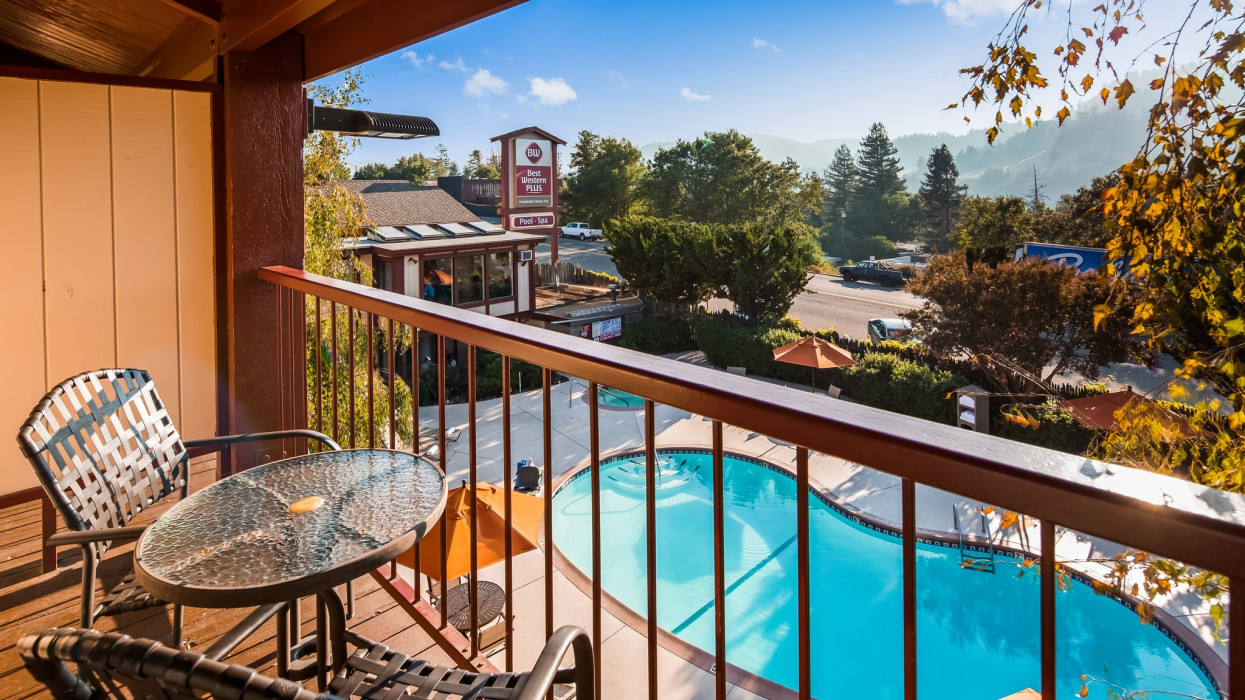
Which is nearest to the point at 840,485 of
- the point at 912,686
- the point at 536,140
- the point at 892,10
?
the point at 912,686

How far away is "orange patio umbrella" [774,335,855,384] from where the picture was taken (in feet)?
44.2

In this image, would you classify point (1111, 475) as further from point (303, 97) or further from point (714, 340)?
point (714, 340)

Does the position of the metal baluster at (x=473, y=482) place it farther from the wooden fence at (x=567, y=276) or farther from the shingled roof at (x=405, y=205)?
the wooden fence at (x=567, y=276)

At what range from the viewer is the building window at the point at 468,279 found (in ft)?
58.8

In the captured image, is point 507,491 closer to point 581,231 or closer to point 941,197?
point 581,231

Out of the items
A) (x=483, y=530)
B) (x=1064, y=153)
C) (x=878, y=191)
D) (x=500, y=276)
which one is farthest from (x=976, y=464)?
(x=1064, y=153)

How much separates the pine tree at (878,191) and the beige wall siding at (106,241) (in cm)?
5006

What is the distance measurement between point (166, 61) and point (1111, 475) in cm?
457

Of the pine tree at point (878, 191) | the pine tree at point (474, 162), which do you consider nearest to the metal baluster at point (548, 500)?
the pine tree at point (878, 191)

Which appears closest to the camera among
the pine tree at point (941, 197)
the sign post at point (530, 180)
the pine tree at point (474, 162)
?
the sign post at point (530, 180)

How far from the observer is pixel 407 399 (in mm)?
10094

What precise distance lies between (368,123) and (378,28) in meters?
1.35

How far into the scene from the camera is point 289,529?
51.3 inches

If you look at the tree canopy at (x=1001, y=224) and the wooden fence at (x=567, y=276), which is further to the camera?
the wooden fence at (x=567, y=276)
